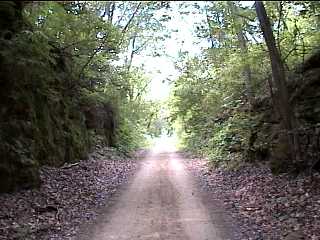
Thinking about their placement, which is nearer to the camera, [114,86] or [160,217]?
[160,217]

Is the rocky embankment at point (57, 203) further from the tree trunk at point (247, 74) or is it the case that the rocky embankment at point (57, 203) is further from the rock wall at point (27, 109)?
the tree trunk at point (247, 74)

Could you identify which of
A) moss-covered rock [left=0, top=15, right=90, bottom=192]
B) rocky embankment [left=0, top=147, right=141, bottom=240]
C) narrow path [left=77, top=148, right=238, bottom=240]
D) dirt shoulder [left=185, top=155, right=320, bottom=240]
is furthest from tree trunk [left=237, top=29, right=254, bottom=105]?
moss-covered rock [left=0, top=15, right=90, bottom=192]

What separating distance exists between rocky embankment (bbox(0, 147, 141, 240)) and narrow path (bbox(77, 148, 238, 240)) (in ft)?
1.90

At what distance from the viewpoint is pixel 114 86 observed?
2564cm

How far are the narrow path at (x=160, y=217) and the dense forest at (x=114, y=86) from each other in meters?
2.02

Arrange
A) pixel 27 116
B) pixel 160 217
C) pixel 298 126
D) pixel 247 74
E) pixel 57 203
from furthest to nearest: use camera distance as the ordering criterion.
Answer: pixel 247 74, pixel 27 116, pixel 298 126, pixel 57 203, pixel 160 217

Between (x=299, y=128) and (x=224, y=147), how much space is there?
8.28 meters

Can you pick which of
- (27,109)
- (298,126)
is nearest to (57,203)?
(27,109)

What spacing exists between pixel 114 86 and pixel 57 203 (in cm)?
1518

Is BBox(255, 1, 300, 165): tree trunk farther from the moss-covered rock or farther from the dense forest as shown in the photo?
the moss-covered rock

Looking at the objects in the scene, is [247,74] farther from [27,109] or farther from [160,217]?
[160,217]

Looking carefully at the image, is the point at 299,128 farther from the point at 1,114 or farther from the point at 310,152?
the point at 1,114

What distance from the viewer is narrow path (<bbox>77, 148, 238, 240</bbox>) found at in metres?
8.47

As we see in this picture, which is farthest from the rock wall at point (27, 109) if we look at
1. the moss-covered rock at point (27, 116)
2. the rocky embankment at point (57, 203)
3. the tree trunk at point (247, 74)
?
the tree trunk at point (247, 74)
